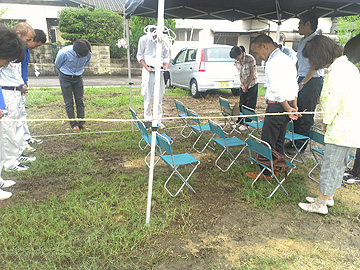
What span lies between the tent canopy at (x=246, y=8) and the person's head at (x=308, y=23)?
37 cm

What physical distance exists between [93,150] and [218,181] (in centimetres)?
219

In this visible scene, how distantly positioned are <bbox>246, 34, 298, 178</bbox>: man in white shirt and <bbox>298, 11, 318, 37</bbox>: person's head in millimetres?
1482

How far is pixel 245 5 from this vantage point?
4867 millimetres

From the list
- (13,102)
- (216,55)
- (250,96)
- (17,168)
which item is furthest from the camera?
(216,55)

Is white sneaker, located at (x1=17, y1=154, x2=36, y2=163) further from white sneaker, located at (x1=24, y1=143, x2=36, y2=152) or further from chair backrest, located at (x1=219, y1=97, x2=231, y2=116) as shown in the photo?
chair backrest, located at (x1=219, y1=97, x2=231, y2=116)

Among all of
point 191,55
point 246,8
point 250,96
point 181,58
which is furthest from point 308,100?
point 181,58

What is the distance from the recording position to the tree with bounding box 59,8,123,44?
12984 millimetres

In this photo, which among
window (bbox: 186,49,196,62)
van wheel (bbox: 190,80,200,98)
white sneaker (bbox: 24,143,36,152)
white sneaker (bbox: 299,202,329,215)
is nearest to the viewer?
white sneaker (bbox: 299,202,329,215)

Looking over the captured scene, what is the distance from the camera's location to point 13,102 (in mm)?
3410

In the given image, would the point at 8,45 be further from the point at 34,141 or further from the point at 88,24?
the point at 88,24

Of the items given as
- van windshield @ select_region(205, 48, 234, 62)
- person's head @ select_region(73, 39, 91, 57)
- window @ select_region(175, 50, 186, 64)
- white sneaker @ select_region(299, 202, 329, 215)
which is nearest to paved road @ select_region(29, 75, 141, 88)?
window @ select_region(175, 50, 186, 64)

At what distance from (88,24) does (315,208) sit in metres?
13.6

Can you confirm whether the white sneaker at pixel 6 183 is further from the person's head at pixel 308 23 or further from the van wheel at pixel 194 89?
the van wheel at pixel 194 89

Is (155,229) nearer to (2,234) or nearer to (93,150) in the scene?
(2,234)
